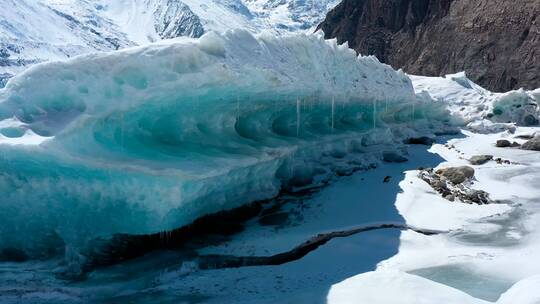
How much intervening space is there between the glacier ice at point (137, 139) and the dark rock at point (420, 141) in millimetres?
8626

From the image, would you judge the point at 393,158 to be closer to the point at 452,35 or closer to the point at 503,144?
the point at 503,144

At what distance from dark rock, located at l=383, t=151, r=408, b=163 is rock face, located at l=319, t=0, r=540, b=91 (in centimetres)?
3794

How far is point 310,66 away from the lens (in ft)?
37.9

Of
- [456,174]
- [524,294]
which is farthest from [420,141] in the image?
[524,294]

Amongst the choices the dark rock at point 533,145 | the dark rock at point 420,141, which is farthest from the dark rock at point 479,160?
the dark rock at point 533,145

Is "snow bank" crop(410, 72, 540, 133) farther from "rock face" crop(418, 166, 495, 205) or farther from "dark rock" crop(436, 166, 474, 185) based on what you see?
"rock face" crop(418, 166, 495, 205)

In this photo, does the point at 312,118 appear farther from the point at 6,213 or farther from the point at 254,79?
the point at 6,213

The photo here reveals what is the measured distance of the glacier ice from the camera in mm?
A: 7089

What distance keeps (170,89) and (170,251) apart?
2.19 metres

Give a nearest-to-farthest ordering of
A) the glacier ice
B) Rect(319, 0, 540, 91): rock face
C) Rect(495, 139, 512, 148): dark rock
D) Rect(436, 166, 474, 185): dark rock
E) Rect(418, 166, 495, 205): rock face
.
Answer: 1. the glacier ice
2. Rect(418, 166, 495, 205): rock face
3. Rect(436, 166, 474, 185): dark rock
4. Rect(495, 139, 512, 148): dark rock
5. Rect(319, 0, 540, 91): rock face

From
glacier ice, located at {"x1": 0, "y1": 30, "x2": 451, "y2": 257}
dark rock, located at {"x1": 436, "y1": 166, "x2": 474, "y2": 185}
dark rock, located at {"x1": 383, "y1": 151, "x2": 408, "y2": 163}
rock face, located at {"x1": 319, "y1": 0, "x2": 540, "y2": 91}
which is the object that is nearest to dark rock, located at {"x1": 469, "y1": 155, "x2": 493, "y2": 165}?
dark rock, located at {"x1": 383, "y1": 151, "x2": 408, "y2": 163}

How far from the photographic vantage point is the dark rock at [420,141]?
18227 mm

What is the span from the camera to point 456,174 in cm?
1199

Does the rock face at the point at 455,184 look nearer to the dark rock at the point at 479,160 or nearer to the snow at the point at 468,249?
the snow at the point at 468,249
